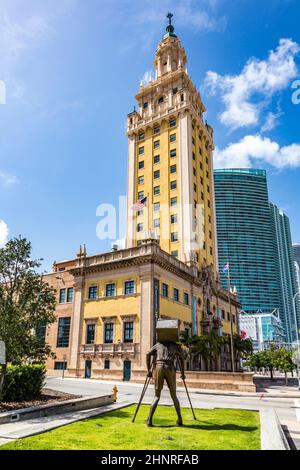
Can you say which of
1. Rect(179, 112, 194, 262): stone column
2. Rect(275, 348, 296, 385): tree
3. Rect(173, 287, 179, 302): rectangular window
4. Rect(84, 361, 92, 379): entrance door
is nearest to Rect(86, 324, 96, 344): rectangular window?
Rect(84, 361, 92, 379): entrance door

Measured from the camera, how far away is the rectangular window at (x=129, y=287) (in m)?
40.8

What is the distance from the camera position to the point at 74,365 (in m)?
42.3

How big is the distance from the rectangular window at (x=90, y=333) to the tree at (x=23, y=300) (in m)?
24.2

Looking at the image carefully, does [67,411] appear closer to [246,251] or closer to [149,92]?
[149,92]

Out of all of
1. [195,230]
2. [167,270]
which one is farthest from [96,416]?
[195,230]

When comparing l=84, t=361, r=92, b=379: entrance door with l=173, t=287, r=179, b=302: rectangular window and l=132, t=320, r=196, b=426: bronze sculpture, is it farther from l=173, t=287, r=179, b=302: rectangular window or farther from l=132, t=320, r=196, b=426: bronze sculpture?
l=132, t=320, r=196, b=426: bronze sculpture

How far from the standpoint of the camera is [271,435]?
33.1 feet

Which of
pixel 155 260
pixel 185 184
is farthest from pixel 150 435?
pixel 185 184

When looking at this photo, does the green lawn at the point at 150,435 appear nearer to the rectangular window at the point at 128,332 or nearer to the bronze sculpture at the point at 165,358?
the bronze sculpture at the point at 165,358

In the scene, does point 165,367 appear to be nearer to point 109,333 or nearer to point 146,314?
point 146,314

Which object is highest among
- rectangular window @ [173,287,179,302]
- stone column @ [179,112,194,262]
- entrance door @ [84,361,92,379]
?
stone column @ [179,112,194,262]

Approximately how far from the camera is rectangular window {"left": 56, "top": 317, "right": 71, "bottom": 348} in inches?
1813

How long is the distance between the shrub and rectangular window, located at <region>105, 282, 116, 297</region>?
22162 mm

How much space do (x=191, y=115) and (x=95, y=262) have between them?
106ft
